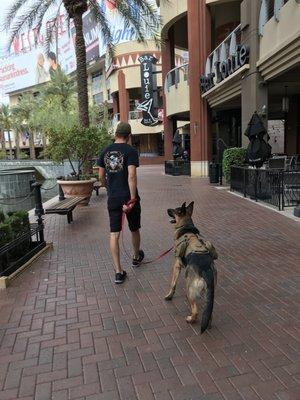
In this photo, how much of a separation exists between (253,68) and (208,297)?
40.7 ft

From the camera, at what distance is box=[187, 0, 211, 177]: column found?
67.4 ft

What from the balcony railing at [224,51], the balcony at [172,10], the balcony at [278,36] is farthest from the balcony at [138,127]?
the balcony at [278,36]

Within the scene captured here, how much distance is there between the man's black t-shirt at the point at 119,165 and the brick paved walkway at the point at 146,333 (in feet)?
3.74

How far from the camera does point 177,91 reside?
2438 cm

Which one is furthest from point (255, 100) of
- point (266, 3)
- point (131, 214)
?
point (131, 214)

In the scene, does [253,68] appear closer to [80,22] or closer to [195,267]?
[80,22]

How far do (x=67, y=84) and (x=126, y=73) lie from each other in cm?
657

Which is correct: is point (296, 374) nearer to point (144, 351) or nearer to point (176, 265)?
point (144, 351)

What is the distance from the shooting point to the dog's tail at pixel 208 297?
348cm

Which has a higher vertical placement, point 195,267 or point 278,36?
point 278,36

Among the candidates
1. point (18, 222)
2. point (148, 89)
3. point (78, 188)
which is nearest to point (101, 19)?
point (78, 188)

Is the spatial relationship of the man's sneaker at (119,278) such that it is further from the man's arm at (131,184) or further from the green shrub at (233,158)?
the green shrub at (233,158)

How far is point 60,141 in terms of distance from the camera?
13.3 metres

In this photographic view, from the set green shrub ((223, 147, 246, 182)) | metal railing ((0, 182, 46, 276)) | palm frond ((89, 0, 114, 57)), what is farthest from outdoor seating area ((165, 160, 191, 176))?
metal railing ((0, 182, 46, 276))
